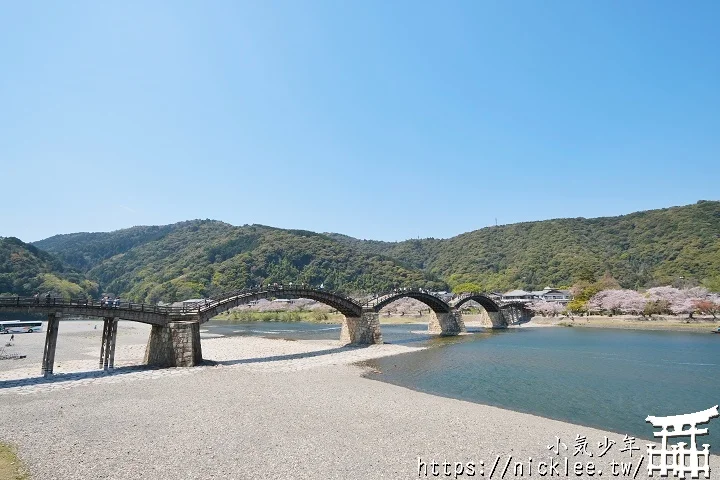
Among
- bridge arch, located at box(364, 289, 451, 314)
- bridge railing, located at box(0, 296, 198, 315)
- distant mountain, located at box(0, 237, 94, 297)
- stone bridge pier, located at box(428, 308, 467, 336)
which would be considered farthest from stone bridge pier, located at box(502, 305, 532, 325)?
distant mountain, located at box(0, 237, 94, 297)

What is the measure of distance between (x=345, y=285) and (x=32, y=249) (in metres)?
88.1

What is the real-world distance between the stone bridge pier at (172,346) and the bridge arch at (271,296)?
1.64 metres

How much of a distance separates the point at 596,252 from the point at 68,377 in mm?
142375

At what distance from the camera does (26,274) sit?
96125mm

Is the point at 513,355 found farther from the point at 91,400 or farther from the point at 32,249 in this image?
the point at 32,249

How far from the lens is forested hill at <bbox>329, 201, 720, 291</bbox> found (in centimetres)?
9869

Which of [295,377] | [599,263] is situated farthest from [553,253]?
[295,377]

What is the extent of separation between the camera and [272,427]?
13656 millimetres

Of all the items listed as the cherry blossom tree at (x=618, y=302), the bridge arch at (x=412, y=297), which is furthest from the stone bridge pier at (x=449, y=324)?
the cherry blossom tree at (x=618, y=302)

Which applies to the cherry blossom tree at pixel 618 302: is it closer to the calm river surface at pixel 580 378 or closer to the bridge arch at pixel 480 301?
the bridge arch at pixel 480 301

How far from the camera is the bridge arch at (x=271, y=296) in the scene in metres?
28.1

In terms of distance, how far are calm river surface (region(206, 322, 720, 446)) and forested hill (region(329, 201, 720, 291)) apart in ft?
201

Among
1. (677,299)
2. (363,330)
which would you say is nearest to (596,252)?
(677,299)

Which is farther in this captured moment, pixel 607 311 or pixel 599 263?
pixel 599 263
